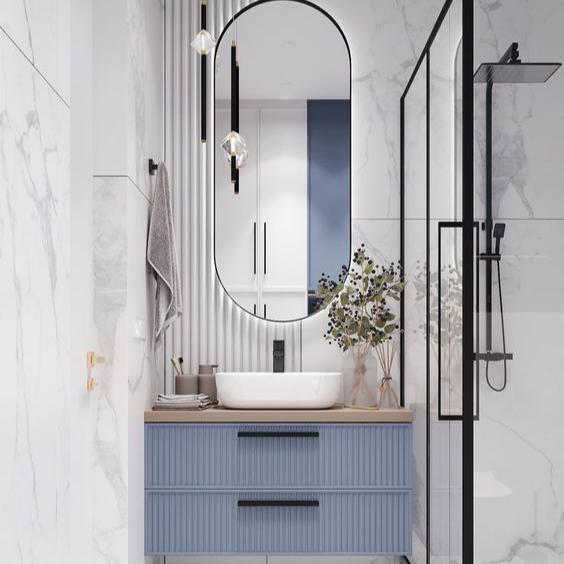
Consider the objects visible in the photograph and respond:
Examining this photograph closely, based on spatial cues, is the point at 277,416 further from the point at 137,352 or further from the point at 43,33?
the point at 43,33

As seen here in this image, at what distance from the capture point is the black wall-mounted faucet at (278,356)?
10.8 ft

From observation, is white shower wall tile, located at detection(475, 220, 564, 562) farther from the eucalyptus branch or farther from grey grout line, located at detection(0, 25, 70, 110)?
grey grout line, located at detection(0, 25, 70, 110)

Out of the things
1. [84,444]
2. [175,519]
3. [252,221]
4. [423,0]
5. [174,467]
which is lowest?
[175,519]

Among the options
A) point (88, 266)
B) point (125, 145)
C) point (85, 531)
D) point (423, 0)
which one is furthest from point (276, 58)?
point (85, 531)

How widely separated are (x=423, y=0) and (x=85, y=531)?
266cm

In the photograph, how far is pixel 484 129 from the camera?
2.08 m

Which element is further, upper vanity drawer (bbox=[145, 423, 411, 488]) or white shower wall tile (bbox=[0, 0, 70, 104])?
upper vanity drawer (bbox=[145, 423, 411, 488])

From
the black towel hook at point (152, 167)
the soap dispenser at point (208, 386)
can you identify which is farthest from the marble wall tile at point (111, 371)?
the soap dispenser at point (208, 386)

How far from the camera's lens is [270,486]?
9.49 ft

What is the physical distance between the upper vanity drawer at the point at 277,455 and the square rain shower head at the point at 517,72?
143cm

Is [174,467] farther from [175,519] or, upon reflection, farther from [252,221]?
[252,221]

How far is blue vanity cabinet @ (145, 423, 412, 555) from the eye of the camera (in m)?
2.89

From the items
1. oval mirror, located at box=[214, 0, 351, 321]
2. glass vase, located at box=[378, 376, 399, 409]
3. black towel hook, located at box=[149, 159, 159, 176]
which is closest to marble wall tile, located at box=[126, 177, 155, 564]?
black towel hook, located at box=[149, 159, 159, 176]

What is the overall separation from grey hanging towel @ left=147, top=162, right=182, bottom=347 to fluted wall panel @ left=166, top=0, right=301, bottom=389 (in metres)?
0.35
